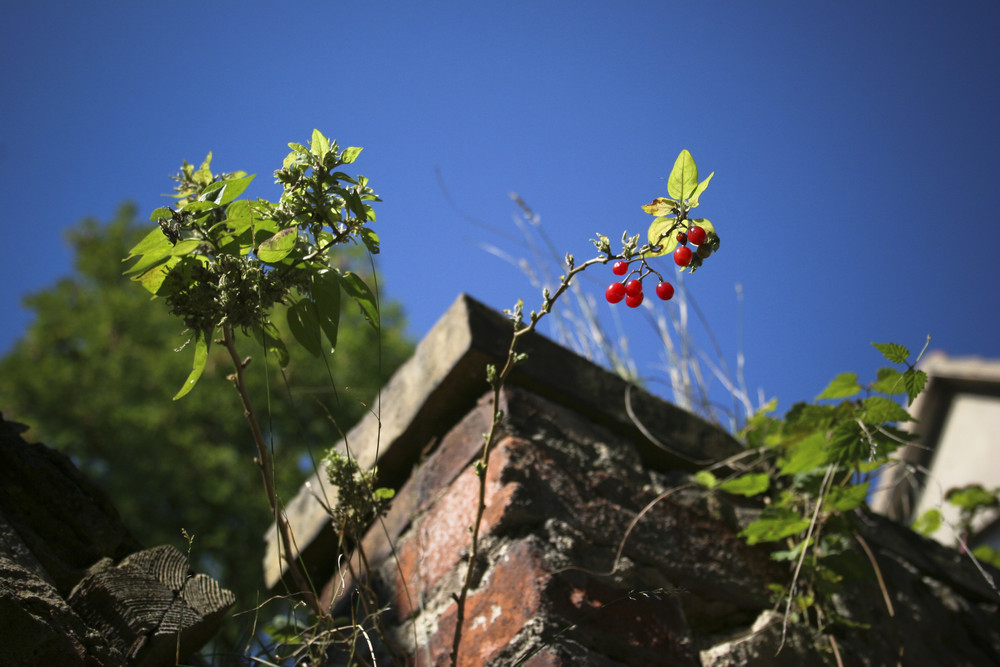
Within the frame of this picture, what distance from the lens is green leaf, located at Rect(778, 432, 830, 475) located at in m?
1.43

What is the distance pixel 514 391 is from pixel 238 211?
0.73 meters

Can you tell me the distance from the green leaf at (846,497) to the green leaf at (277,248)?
123 cm

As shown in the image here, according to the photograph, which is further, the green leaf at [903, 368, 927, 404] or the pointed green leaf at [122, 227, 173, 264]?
the green leaf at [903, 368, 927, 404]

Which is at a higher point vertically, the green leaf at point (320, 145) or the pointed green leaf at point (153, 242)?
the green leaf at point (320, 145)

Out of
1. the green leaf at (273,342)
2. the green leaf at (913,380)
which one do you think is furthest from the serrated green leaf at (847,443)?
the green leaf at (273,342)

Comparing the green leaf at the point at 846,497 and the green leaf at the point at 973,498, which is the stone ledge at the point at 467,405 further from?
the green leaf at the point at 973,498

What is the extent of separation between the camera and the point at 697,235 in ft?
2.95

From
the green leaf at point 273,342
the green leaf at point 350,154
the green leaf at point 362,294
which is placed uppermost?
the green leaf at point 350,154

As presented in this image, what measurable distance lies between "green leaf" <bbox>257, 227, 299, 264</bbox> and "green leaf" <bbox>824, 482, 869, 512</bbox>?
48.6 inches

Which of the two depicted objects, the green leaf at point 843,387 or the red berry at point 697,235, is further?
A: the green leaf at point 843,387

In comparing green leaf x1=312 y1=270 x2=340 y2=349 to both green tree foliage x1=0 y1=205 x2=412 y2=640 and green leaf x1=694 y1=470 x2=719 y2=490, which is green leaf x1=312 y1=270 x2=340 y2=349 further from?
green tree foliage x1=0 y1=205 x2=412 y2=640

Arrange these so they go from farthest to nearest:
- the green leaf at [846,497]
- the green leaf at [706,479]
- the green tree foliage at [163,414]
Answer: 1. the green tree foliage at [163,414]
2. the green leaf at [706,479]
3. the green leaf at [846,497]

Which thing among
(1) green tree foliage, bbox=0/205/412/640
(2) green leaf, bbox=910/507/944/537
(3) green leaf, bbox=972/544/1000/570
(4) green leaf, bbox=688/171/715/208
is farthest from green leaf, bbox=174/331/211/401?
(1) green tree foliage, bbox=0/205/412/640

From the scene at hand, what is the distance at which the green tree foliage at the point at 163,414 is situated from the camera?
6.64 meters
